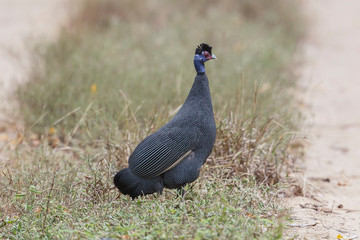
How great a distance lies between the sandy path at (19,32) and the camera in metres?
6.21

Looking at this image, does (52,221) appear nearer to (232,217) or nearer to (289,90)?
(232,217)

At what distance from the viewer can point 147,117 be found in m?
4.35

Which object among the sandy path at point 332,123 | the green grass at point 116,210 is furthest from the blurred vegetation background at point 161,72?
the green grass at point 116,210

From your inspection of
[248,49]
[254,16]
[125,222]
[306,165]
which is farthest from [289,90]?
[125,222]

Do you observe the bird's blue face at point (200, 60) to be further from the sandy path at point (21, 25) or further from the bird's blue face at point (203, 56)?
the sandy path at point (21, 25)

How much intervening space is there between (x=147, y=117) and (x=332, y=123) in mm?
2763

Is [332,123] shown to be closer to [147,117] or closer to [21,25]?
[147,117]

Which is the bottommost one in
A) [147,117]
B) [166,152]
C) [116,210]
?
[116,210]

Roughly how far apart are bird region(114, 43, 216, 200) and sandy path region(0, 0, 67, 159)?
2.54 m

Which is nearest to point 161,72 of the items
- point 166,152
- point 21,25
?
point 166,152

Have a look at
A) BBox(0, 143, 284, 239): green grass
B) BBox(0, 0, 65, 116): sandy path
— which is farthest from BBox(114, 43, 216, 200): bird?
BBox(0, 0, 65, 116): sandy path

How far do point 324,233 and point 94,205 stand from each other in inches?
54.2

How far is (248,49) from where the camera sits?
7.14m

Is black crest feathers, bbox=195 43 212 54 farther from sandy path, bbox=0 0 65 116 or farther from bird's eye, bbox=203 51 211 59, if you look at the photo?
sandy path, bbox=0 0 65 116
